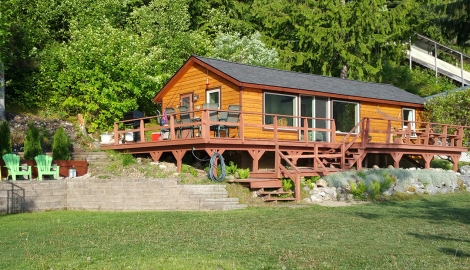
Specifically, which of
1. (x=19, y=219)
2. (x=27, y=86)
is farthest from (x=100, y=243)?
(x=27, y=86)

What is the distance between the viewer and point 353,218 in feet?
43.1

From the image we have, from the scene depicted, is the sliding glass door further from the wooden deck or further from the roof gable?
the roof gable

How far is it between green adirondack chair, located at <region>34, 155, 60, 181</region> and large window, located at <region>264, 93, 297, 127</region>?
7361 mm

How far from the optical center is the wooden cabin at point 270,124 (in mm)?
18578

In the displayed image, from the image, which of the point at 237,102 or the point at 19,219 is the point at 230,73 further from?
the point at 19,219

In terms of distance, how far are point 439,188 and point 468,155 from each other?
913cm

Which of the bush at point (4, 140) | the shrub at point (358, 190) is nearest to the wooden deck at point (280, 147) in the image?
the shrub at point (358, 190)

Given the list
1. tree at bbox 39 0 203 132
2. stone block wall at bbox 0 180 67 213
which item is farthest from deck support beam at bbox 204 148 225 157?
tree at bbox 39 0 203 132

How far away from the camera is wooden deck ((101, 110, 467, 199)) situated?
1800 centimetres

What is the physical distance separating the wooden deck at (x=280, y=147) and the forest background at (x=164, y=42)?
4012mm

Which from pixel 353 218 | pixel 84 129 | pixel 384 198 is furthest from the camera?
pixel 84 129

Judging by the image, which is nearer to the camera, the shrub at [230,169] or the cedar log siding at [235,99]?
the shrub at [230,169]

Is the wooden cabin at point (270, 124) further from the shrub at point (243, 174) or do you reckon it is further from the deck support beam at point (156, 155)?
the shrub at point (243, 174)

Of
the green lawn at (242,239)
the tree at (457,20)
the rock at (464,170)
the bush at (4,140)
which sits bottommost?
the green lawn at (242,239)
